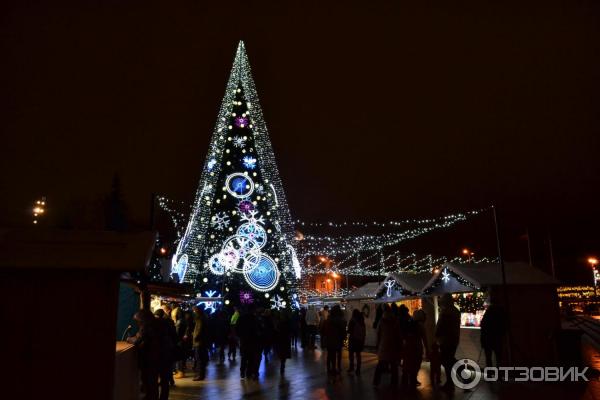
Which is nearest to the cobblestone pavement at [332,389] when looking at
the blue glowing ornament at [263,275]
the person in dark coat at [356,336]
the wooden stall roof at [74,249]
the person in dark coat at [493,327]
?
the person in dark coat at [356,336]

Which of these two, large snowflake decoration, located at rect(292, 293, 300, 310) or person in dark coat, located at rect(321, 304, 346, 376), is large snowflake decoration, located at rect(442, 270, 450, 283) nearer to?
person in dark coat, located at rect(321, 304, 346, 376)

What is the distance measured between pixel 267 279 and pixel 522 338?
1399cm

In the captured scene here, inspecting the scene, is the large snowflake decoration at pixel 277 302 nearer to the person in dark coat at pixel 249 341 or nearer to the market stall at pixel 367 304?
the market stall at pixel 367 304

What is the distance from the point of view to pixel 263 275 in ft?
85.0

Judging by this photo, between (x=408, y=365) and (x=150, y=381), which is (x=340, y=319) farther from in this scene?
(x=150, y=381)

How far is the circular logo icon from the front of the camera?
10962 mm

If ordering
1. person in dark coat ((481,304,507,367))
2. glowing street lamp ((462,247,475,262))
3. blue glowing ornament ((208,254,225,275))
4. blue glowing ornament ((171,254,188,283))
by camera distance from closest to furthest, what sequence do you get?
person in dark coat ((481,304,507,367)) < blue glowing ornament ((171,254,188,283)) < blue glowing ornament ((208,254,225,275)) < glowing street lamp ((462,247,475,262))

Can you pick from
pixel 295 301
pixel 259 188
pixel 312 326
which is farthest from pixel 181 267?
pixel 312 326

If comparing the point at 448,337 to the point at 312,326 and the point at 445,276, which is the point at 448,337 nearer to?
the point at 445,276

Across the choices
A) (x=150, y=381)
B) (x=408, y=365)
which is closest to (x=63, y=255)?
(x=150, y=381)

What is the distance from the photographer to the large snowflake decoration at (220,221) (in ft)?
84.5

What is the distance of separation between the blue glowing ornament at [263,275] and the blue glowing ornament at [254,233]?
2.27ft

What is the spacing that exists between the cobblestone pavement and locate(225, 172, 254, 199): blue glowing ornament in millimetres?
13481

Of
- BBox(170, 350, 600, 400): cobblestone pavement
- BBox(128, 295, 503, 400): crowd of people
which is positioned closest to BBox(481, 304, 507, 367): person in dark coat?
BBox(128, 295, 503, 400): crowd of people
